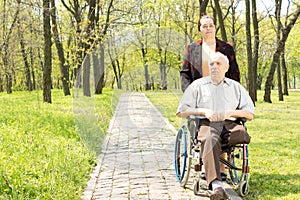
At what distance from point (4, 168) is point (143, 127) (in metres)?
1.50

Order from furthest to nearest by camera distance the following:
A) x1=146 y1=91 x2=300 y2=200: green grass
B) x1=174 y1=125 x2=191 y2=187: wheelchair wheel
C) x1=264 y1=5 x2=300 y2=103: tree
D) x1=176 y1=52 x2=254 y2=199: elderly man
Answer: x1=264 y1=5 x2=300 y2=103: tree
x1=174 y1=125 x2=191 y2=187: wheelchair wheel
x1=146 y1=91 x2=300 y2=200: green grass
x1=176 y1=52 x2=254 y2=199: elderly man

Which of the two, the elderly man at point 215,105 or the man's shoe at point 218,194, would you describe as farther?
the elderly man at point 215,105

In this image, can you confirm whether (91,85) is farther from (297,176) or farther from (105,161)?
(297,176)

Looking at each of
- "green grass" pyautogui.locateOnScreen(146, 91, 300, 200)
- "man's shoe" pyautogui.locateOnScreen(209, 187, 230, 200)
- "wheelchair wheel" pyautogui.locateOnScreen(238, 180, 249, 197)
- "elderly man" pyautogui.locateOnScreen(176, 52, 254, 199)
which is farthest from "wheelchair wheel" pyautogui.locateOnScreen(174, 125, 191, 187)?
"man's shoe" pyautogui.locateOnScreen(209, 187, 230, 200)

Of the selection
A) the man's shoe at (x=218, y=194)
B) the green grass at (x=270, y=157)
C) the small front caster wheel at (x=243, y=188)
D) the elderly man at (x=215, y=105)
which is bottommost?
the green grass at (x=270, y=157)

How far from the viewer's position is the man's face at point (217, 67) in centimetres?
416

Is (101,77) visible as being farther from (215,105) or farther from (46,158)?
(46,158)

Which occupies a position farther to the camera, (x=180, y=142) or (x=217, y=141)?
(x=180, y=142)

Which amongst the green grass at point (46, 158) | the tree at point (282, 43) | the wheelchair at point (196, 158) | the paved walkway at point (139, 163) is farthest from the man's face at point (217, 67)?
the tree at point (282, 43)

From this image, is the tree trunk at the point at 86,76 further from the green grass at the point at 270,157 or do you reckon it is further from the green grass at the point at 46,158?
the green grass at the point at 270,157

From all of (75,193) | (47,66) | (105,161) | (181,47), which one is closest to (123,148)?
(105,161)

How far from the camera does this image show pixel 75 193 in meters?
4.49

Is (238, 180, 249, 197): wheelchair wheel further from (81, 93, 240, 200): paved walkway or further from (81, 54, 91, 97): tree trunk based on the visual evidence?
(81, 54, 91, 97): tree trunk

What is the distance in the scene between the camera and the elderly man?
4.12m
